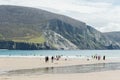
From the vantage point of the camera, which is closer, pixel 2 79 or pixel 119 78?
pixel 2 79

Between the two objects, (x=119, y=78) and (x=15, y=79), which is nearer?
(x=15, y=79)

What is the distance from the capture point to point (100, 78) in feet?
161

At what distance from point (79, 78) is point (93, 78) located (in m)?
1.94

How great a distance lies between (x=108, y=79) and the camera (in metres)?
47.9

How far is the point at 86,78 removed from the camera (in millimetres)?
48938

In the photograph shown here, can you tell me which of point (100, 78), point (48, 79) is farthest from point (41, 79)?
point (100, 78)

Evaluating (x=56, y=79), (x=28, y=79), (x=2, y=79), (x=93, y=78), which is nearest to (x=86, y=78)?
(x=93, y=78)

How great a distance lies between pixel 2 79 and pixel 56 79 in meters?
7.15

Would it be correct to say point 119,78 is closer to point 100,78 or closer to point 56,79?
point 100,78

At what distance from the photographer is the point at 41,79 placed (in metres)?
46.6

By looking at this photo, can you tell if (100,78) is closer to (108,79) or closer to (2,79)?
(108,79)

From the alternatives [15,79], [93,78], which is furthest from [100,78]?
[15,79]

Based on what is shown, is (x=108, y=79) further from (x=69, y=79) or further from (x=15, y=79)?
(x=15, y=79)

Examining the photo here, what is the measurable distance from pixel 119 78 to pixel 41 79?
11176mm
